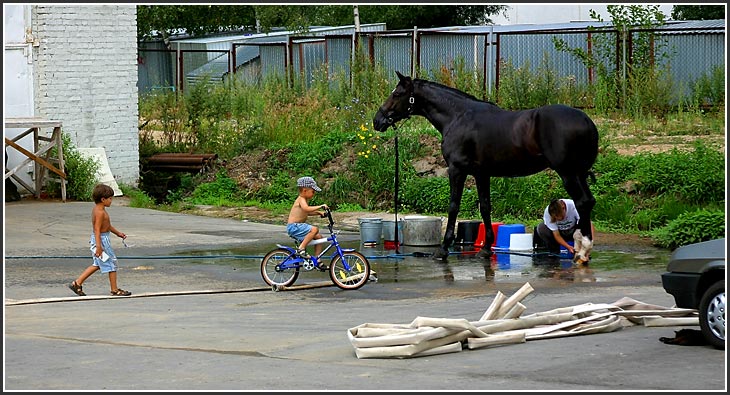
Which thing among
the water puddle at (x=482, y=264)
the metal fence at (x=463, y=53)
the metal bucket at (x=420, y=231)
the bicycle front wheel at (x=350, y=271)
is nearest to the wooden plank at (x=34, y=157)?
the water puddle at (x=482, y=264)

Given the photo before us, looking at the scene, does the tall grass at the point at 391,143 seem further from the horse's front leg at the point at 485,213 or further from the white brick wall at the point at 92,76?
the horse's front leg at the point at 485,213

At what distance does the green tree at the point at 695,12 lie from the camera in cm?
4319

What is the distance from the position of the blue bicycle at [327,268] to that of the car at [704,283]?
4471 mm

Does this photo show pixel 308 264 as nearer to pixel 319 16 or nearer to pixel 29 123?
pixel 29 123

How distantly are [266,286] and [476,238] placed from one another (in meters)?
4.94

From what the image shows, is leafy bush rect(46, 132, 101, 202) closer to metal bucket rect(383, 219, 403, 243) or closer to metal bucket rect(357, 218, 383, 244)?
metal bucket rect(357, 218, 383, 244)

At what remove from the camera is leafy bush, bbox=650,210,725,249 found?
1738 centimetres

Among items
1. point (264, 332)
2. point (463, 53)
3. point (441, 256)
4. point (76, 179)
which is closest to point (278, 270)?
point (264, 332)

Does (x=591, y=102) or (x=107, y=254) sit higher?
(x=591, y=102)

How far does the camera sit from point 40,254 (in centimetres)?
1697

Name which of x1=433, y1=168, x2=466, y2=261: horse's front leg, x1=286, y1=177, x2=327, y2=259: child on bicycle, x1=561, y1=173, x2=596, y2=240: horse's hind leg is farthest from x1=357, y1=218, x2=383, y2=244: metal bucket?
x1=286, y1=177, x2=327, y2=259: child on bicycle

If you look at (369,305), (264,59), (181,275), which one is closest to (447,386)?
(369,305)

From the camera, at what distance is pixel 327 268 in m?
14.1

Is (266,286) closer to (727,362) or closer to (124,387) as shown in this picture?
(124,387)
